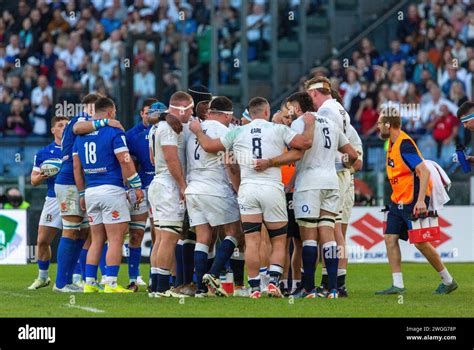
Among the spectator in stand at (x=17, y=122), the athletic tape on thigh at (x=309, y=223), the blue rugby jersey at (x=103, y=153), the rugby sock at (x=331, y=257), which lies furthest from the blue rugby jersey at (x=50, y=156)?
the spectator in stand at (x=17, y=122)

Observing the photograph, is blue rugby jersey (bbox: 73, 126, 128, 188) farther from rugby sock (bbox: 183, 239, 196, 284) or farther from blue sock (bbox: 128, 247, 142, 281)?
blue sock (bbox: 128, 247, 142, 281)

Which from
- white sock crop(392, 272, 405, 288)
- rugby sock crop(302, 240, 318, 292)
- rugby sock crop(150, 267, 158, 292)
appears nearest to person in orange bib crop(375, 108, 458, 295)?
white sock crop(392, 272, 405, 288)

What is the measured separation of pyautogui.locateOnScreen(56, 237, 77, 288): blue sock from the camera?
1603 cm

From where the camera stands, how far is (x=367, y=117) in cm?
2739

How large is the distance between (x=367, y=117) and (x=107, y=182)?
41.9 ft

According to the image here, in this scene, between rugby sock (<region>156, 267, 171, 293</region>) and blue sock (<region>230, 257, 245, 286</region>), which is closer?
rugby sock (<region>156, 267, 171, 293</region>)

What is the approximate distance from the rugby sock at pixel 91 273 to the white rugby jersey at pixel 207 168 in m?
1.59

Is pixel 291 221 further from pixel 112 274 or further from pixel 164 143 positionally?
pixel 112 274

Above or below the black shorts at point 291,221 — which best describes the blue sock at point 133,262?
below

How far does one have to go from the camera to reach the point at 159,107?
16.0m

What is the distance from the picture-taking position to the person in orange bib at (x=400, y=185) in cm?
1556

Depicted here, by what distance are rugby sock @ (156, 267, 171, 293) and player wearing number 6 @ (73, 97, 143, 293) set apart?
75 centimetres

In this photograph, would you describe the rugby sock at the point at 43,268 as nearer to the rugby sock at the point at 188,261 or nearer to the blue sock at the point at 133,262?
the blue sock at the point at 133,262

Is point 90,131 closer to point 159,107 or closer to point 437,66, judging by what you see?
point 159,107
